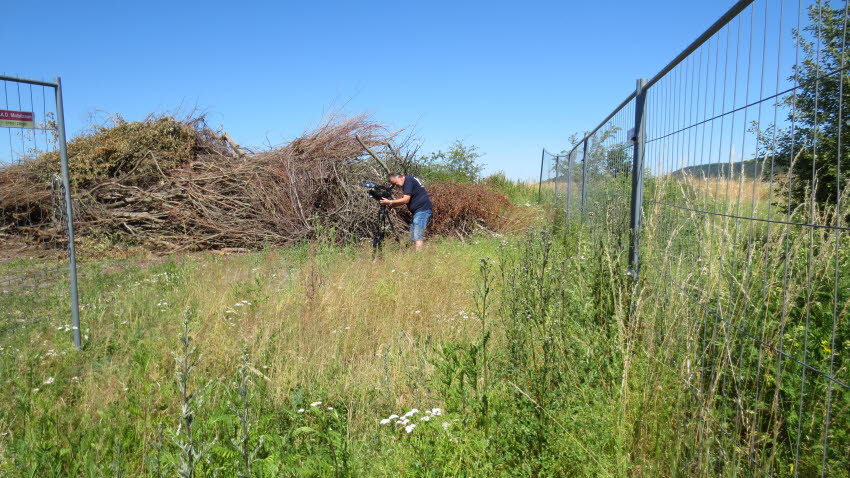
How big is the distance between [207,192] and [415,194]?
485cm

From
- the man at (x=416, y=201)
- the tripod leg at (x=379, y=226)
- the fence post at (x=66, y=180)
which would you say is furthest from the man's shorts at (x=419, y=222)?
the fence post at (x=66, y=180)

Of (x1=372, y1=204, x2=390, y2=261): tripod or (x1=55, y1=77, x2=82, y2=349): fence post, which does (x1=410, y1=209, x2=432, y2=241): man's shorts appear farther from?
(x1=55, y1=77, x2=82, y2=349): fence post

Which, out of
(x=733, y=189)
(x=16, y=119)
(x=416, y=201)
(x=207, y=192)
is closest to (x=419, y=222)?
(x=416, y=201)

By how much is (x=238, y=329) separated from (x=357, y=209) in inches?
241

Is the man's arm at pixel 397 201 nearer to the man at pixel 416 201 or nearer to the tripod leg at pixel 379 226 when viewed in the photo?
the man at pixel 416 201

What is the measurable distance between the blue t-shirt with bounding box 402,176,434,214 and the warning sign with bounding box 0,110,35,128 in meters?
5.61

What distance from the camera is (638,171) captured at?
148 inches

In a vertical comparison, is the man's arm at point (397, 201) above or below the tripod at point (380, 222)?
above

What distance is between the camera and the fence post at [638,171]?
3.70 m

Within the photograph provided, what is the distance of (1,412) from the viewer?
10.8 ft

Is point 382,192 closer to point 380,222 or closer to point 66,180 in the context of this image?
point 380,222

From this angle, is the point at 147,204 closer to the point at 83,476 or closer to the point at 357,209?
the point at 357,209

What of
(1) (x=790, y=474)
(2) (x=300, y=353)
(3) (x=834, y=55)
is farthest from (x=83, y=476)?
(3) (x=834, y=55)

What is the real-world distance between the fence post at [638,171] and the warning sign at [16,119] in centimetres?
476
